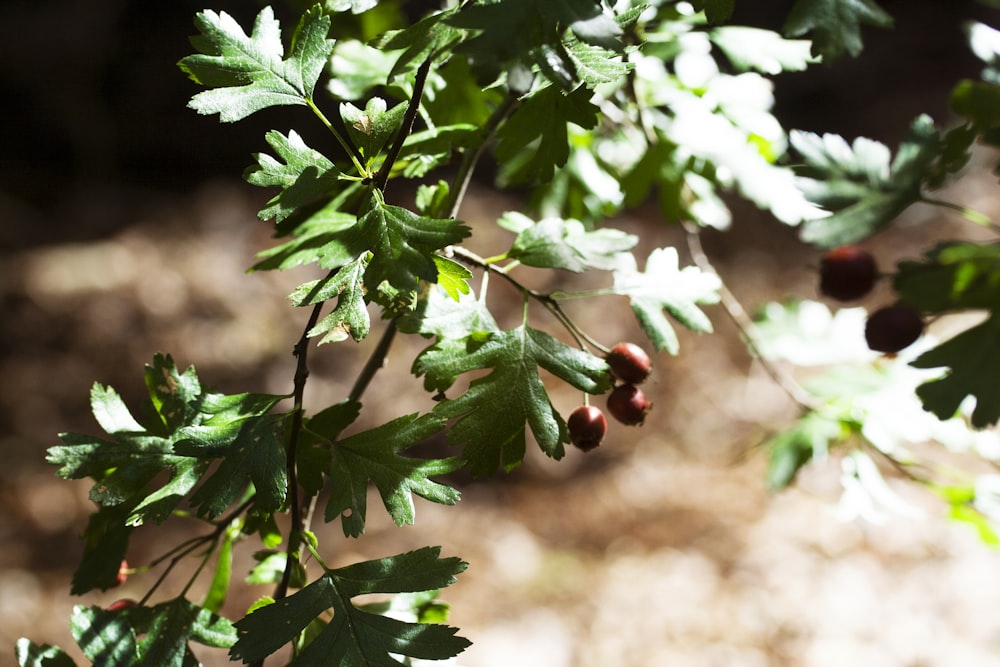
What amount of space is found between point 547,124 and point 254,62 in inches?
14.4

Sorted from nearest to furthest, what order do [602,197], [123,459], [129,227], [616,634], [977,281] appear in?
[977,281]
[123,459]
[602,197]
[616,634]
[129,227]

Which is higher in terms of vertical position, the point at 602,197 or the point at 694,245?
the point at 602,197

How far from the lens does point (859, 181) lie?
0.85 metres

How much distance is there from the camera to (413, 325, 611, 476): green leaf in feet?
3.13

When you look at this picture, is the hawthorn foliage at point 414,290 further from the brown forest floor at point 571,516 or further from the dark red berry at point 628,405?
the brown forest floor at point 571,516

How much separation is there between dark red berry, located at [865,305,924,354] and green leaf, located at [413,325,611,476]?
0.34m

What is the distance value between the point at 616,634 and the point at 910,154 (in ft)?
8.76

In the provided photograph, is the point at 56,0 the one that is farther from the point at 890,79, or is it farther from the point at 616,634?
the point at 890,79

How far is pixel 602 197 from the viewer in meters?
1.61

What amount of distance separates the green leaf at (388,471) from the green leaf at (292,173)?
30 cm

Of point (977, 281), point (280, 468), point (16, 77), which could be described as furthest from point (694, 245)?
point (16, 77)

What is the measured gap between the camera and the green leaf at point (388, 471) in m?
0.91

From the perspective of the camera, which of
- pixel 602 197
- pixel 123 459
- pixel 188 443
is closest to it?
pixel 188 443

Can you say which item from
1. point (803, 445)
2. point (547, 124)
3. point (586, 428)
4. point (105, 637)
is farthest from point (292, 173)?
point (803, 445)
